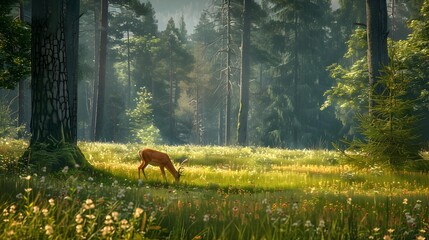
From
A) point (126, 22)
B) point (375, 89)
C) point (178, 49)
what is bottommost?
point (375, 89)

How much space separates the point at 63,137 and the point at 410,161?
1032cm

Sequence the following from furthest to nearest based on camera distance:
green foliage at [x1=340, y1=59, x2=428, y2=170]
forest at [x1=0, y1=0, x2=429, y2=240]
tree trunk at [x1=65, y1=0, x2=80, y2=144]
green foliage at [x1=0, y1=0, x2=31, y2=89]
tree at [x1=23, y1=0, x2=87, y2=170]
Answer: tree trunk at [x1=65, y1=0, x2=80, y2=144] → green foliage at [x1=340, y1=59, x2=428, y2=170] → green foliage at [x1=0, y1=0, x2=31, y2=89] → tree at [x1=23, y1=0, x2=87, y2=170] → forest at [x1=0, y1=0, x2=429, y2=240]

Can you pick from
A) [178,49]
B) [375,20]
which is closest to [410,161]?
[375,20]

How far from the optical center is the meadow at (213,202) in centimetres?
418

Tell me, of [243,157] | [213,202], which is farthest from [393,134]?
[213,202]

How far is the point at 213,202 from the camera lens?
6.41 metres

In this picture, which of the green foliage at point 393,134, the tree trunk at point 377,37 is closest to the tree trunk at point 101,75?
the tree trunk at point 377,37

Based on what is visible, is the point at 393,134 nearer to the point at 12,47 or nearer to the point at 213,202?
the point at 213,202

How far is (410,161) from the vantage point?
42.6 ft

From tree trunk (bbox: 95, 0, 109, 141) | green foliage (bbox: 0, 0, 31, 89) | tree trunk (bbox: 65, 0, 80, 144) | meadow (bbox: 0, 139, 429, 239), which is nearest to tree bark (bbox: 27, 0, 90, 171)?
meadow (bbox: 0, 139, 429, 239)

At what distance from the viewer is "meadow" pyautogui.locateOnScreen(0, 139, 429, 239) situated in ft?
13.7

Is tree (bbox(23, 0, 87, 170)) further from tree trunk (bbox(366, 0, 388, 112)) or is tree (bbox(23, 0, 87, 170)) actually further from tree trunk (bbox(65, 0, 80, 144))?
tree trunk (bbox(366, 0, 388, 112))

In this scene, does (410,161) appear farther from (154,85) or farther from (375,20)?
(154,85)

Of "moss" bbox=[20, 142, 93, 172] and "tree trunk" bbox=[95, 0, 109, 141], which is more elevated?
"tree trunk" bbox=[95, 0, 109, 141]
